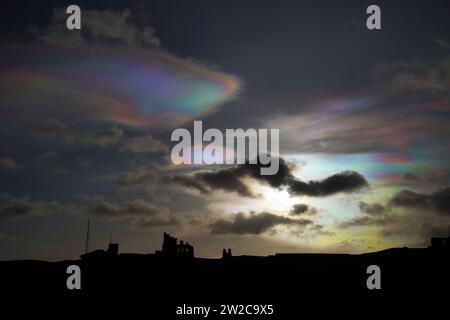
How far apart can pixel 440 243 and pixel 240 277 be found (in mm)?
13228

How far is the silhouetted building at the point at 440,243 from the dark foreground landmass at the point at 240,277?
1.83 ft

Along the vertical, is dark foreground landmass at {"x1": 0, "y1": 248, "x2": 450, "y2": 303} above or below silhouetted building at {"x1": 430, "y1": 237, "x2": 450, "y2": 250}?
below

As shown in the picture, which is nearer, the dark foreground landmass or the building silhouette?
the dark foreground landmass

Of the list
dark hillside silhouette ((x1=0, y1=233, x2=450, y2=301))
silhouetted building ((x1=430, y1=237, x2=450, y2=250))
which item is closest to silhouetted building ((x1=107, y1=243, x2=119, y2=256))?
dark hillside silhouette ((x1=0, y1=233, x2=450, y2=301))

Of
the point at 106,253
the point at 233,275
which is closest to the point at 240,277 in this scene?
the point at 233,275

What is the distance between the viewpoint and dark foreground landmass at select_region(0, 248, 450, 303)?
28516 mm

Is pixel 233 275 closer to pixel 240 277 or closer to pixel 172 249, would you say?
pixel 240 277

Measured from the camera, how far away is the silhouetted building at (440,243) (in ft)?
96.8

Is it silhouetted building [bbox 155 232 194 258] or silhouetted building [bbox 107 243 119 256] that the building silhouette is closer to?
silhouetted building [bbox 107 243 119 256]

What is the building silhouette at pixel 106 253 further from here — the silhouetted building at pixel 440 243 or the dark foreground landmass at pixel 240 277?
the silhouetted building at pixel 440 243

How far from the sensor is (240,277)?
30219mm

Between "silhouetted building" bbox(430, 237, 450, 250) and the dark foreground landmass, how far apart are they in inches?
22.0

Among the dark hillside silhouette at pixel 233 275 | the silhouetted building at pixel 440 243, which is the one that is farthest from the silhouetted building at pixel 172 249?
the silhouetted building at pixel 440 243
